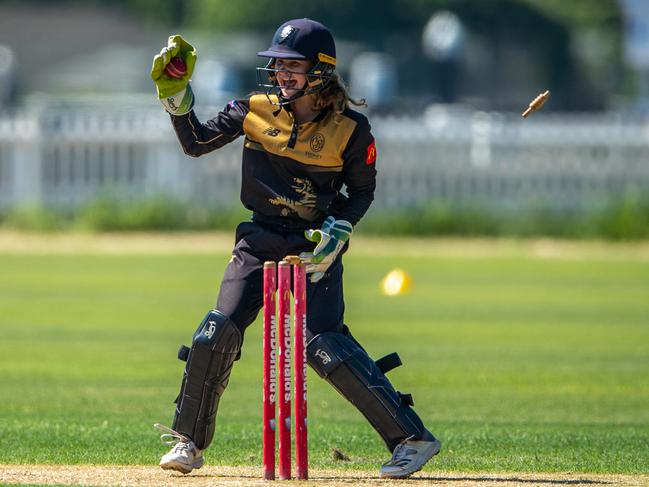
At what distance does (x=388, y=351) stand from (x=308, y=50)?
724 cm

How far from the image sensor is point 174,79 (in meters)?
7.16

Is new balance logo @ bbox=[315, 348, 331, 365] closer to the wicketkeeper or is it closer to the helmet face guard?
the wicketkeeper

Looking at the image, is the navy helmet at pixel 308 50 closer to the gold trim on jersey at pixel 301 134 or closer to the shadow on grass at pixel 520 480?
the gold trim on jersey at pixel 301 134

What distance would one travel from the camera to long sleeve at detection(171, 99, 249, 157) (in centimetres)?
726

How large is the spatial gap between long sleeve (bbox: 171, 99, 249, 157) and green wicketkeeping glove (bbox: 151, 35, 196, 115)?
67 millimetres

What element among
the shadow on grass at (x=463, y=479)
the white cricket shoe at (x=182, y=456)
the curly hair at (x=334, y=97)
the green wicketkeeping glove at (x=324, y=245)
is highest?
the curly hair at (x=334, y=97)

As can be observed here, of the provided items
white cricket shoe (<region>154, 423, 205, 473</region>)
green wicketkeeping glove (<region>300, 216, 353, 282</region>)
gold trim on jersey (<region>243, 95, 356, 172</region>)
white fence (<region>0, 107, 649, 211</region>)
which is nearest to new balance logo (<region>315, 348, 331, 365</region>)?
green wicketkeeping glove (<region>300, 216, 353, 282</region>)

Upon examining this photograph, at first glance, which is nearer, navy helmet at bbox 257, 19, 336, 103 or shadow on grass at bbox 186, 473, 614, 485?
navy helmet at bbox 257, 19, 336, 103

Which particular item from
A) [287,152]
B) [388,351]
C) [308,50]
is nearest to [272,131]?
[287,152]

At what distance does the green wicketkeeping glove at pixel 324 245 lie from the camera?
7059 mm

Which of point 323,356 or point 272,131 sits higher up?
point 272,131

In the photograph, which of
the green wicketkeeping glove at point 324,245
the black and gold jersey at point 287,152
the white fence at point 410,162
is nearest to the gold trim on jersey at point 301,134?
the black and gold jersey at point 287,152

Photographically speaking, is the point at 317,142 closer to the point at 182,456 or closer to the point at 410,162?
the point at 182,456

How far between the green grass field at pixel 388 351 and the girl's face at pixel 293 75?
1932mm
